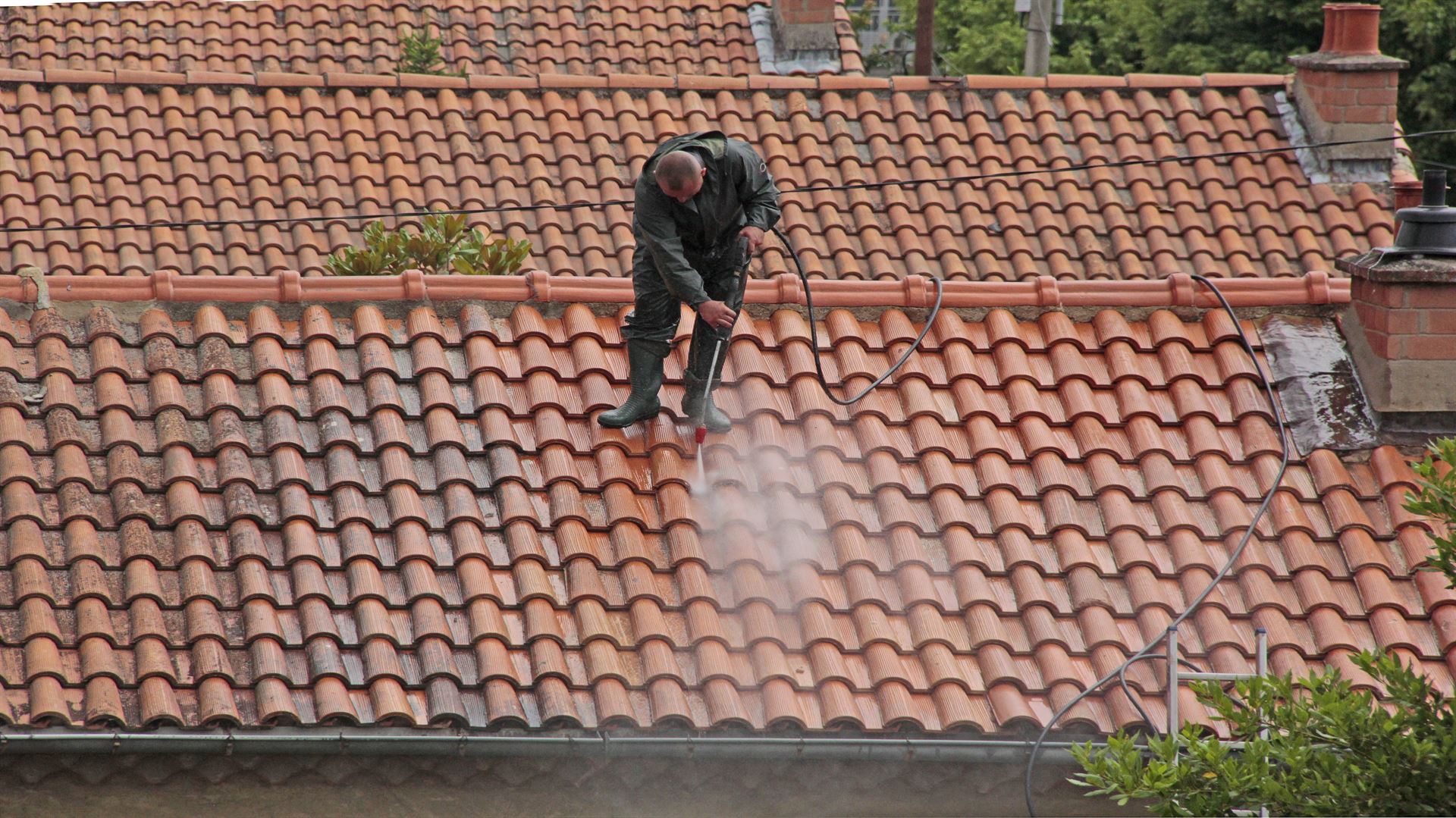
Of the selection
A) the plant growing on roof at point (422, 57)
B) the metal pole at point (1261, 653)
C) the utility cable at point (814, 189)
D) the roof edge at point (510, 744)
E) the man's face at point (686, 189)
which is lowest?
the roof edge at point (510, 744)

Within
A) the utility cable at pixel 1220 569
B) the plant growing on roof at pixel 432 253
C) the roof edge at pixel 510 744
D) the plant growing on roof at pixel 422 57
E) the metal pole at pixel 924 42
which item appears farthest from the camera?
the metal pole at pixel 924 42

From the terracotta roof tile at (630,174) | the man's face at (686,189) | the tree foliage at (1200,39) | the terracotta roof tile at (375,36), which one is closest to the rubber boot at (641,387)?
the man's face at (686,189)

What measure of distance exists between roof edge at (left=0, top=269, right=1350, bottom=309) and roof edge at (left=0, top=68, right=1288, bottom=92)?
563 centimetres

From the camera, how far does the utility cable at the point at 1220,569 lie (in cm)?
560

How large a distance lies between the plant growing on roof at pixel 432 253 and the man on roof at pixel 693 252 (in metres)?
3.01

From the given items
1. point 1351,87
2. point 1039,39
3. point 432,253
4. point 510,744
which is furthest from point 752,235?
point 1039,39

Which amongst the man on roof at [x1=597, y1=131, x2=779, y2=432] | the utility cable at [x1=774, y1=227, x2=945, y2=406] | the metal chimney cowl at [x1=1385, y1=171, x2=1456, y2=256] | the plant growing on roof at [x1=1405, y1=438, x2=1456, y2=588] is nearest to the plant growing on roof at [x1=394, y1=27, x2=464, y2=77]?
the utility cable at [x1=774, y1=227, x2=945, y2=406]

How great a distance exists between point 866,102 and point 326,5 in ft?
18.5

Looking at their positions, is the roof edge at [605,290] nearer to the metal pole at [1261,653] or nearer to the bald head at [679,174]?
the bald head at [679,174]

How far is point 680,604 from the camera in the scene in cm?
607

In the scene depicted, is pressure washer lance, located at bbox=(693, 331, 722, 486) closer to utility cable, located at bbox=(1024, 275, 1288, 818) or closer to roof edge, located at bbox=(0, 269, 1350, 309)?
roof edge, located at bbox=(0, 269, 1350, 309)

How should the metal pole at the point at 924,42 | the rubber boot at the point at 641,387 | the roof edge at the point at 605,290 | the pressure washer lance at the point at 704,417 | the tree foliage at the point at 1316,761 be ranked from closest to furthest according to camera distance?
the tree foliage at the point at 1316,761 → the pressure washer lance at the point at 704,417 → the rubber boot at the point at 641,387 → the roof edge at the point at 605,290 → the metal pole at the point at 924,42

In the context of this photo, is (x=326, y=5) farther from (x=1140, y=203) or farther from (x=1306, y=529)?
(x=1306, y=529)

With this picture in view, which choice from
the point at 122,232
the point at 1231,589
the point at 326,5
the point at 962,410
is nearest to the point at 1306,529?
the point at 1231,589
